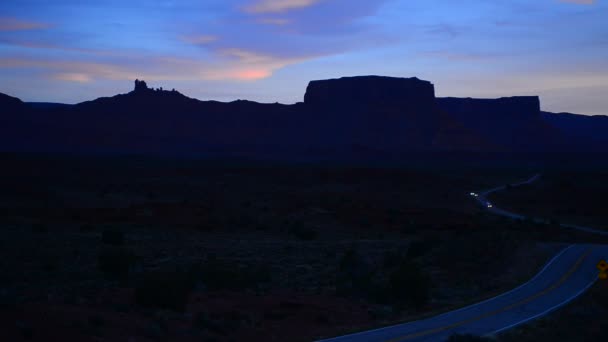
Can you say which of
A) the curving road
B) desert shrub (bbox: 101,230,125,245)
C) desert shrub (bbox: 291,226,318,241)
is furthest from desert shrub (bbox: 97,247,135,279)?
desert shrub (bbox: 291,226,318,241)

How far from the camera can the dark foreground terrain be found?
583 inches

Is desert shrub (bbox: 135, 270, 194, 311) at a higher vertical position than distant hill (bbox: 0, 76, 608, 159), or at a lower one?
lower

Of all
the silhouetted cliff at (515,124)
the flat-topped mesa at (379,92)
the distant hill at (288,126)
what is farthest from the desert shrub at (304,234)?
the silhouetted cliff at (515,124)

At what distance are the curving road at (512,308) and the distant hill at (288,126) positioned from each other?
119m

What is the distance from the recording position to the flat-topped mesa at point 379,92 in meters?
170

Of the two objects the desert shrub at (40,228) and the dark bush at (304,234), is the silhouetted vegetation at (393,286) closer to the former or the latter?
the dark bush at (304,234)

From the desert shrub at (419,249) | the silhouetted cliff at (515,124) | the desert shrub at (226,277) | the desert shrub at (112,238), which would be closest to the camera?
the desert shrub at (226,277)

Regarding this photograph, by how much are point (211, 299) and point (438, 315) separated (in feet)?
19.1

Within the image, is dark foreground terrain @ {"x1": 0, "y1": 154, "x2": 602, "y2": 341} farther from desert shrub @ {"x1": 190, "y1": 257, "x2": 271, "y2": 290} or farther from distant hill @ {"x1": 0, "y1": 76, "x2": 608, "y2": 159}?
distant hill @ {"x1": 0, "y1": 76, "x2": 608, "y2": 159}

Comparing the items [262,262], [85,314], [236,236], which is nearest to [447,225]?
[236,236]

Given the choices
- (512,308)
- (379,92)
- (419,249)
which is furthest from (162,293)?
(379,92)

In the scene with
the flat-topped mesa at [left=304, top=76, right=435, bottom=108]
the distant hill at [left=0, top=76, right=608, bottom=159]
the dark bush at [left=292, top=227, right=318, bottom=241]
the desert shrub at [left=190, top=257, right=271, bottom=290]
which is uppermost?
the flat-topped mesa at [left=304, top=76, right=435, bottom=108]

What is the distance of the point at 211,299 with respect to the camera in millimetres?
18125

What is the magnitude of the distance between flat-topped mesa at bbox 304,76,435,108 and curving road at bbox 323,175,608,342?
147 m
